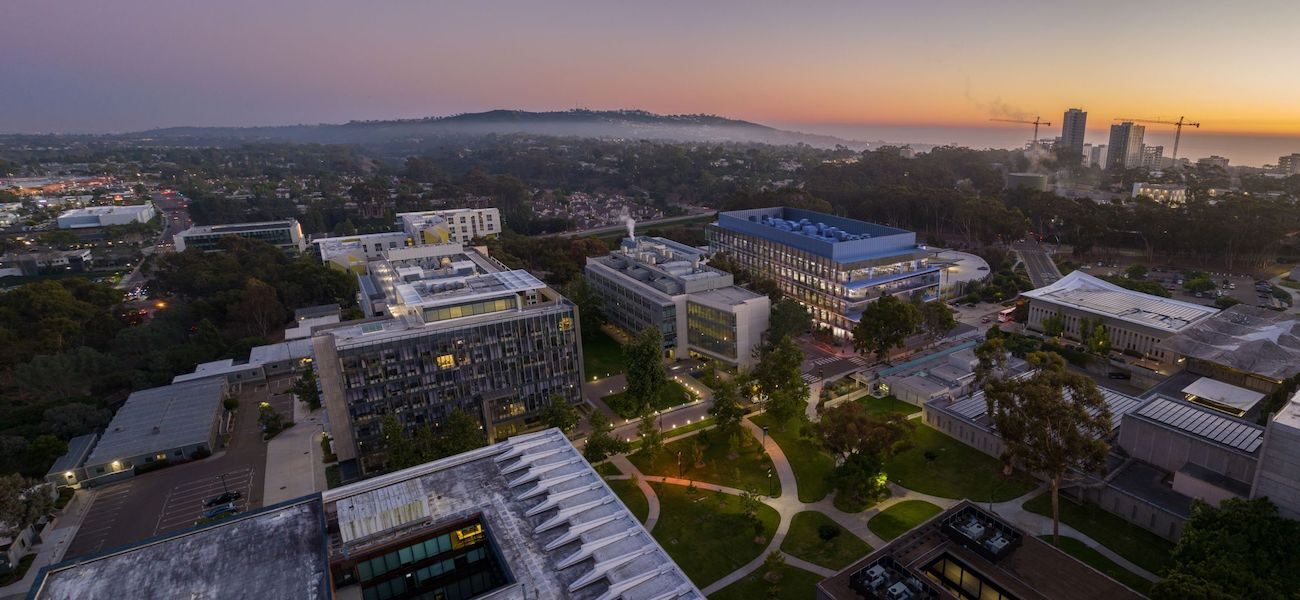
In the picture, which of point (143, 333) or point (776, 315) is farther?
point (143, 333)

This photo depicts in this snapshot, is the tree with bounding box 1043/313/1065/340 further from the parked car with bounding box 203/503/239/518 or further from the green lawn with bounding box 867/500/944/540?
the parked car with bounding box 203/503/239/518

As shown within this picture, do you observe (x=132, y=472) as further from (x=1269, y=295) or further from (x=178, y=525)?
(x=1269, y=295)

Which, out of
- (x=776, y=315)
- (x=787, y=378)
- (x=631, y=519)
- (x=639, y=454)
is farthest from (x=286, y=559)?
(x=776, y=315)

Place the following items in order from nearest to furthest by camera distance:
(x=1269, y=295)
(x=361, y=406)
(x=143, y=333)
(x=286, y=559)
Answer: (x=286, y=559) < (x=361, y=406) < (x=143, y=333) < (x=1269, y=295)

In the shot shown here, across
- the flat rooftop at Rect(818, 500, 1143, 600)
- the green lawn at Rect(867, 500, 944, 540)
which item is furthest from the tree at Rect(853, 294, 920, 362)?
the flat rooftop at Rect(818, 500, 1143, 600)

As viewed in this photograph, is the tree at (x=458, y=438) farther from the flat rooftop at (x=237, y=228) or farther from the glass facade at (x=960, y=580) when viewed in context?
the flat rooftop at (x=237, y=228)

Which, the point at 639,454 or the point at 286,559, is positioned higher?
the point at 286,559
